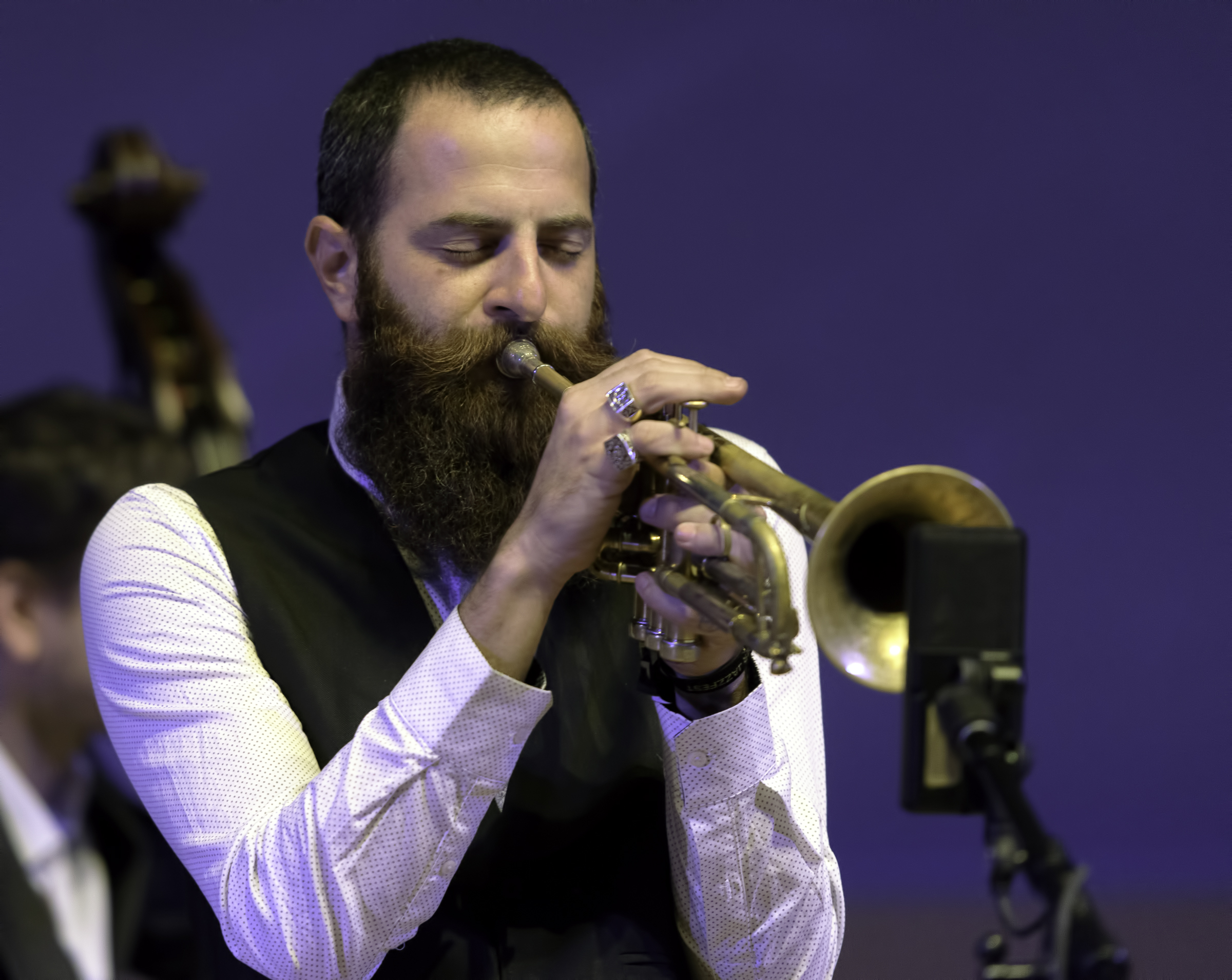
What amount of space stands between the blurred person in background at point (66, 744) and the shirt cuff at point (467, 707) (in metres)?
1.28

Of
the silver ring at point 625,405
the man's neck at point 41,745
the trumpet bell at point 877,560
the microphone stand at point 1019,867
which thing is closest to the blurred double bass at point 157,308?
the man's neck at point 41,745

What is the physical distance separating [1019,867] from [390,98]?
5.34ft

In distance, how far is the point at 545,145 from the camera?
6.68 ft

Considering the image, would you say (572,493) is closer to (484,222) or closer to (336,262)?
(484,222)

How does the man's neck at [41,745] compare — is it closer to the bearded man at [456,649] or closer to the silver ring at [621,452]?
the bearded man at [456,649]

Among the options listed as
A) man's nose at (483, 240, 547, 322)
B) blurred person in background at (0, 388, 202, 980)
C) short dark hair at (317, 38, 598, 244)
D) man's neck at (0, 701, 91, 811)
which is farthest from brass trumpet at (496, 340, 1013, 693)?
man's neck at (0, 701, 91, 811)

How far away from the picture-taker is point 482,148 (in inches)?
79.1

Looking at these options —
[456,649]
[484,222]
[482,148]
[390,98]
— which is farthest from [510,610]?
[390,98]

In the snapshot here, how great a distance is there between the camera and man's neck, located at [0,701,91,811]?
2.78m

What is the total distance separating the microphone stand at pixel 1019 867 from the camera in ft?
2.96

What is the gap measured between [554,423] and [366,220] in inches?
26.2

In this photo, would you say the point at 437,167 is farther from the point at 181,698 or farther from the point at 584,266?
the point at 181,698

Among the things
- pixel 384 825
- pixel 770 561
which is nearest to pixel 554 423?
pixel 770 561

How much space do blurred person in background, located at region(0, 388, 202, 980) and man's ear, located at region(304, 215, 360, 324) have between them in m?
0.78
